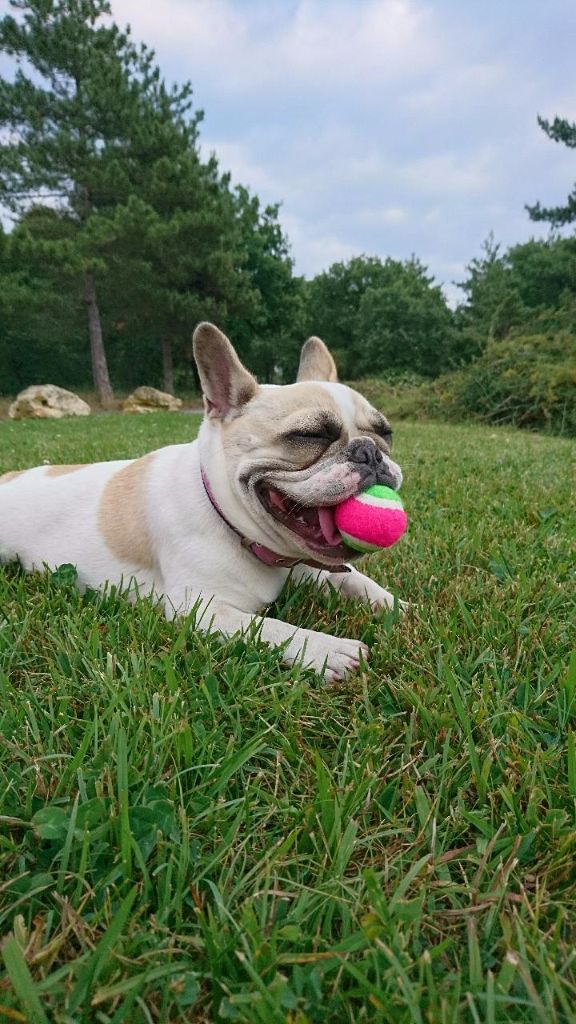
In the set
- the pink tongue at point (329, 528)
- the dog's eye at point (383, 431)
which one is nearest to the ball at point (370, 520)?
the pink tongue at point (329, 528)

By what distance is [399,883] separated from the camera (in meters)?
1.02

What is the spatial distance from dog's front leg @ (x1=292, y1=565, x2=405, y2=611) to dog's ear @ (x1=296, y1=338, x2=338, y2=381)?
1130mm

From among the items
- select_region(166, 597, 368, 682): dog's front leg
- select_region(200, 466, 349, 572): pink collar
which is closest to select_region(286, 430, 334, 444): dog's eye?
select_region(200, 466, 349, 572): pink collar

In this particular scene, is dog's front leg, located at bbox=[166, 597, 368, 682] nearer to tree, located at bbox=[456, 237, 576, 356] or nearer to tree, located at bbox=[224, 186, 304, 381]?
tree, located at bbox=[456, 237, 576, 356]

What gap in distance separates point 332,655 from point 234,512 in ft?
2.23

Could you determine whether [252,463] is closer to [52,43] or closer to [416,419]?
[416,419]

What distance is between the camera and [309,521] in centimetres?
212

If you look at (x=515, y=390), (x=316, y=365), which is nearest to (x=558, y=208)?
(x=515, y=390)

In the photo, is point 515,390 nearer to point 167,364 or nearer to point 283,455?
point 283,455

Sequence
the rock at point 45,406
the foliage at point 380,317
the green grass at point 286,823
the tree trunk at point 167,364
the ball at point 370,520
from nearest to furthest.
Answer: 1. the green grass at point 286,823
2. the ball at point 370,520
3. the rock at point 45,406
4. the tree trunk at point 167,364
5. the foliage at point 380,317

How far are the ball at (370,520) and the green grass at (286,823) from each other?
0.27 m

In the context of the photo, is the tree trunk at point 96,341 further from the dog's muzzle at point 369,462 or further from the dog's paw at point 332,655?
the dog's paw at point 332,655

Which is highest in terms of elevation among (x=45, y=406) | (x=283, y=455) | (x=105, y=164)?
(x=105, y=164)

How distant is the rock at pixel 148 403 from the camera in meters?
19.6
